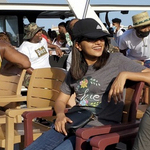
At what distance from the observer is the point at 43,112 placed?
322 centimetres

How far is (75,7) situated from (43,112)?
3.37 m

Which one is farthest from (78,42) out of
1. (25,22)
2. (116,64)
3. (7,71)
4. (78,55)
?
(25,22)

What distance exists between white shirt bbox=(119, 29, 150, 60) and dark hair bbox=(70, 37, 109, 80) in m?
2.48

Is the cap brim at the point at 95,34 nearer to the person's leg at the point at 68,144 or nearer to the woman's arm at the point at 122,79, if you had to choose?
the woman's arm at the point at 122,79

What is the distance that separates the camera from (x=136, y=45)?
5.42m

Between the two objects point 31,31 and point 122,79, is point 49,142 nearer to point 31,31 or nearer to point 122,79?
point 122,79

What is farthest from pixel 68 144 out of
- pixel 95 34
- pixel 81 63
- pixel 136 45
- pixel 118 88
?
pixel 136 45

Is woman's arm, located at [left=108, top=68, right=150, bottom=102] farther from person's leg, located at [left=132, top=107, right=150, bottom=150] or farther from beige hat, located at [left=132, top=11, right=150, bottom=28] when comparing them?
beige hat, located at [left=132, top=11, right=150, bottom=28]

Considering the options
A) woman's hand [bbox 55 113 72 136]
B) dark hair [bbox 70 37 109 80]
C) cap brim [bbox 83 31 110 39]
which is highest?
cap brim [bbox 83 31 110 39]

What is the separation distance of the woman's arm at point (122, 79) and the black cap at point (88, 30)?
380 millimetres

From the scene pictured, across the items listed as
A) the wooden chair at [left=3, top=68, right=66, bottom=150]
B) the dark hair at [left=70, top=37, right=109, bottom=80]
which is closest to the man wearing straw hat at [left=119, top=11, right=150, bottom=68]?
the wooden chair at [left=3, top=68, right=66, bottom=150]

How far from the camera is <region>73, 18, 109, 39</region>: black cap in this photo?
282 cm

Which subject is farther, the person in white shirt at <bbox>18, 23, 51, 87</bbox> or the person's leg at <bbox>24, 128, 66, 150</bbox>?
the person in white shirt at <bbox>18, 23, 51, 87</bbox>

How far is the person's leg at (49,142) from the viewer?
109 inches
